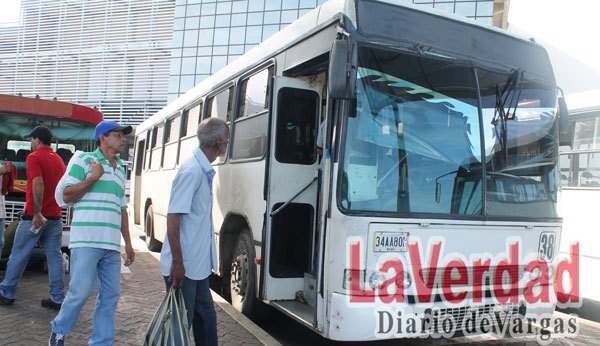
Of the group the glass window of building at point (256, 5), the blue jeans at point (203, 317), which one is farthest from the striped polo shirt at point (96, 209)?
the glass window of building at point (256, 5)

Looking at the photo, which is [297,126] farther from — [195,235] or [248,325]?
[248,325]

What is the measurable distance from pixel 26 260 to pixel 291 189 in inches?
123

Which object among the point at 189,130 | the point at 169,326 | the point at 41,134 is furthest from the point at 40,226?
the point at 189,130

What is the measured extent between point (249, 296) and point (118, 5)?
41510mm

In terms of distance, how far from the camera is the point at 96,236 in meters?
3.84

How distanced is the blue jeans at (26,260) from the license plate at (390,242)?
A: 142 inches

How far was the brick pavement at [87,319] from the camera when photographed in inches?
177

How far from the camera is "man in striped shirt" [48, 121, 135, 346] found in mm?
3783

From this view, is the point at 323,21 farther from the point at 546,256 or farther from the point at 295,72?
the point at 546,256

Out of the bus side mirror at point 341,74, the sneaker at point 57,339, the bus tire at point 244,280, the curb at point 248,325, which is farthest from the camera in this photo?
the bus tire at point 244,280

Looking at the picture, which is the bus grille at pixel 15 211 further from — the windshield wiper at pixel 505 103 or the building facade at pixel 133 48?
the building facade at pixel 133 48

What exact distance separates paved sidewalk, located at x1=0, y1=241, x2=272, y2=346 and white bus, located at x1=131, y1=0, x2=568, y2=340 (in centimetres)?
41

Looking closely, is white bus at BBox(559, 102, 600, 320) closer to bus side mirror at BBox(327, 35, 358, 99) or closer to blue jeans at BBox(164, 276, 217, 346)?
bus side mirror at BBox(327, 35, 358, 99)

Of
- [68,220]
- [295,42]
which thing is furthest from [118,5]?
[295,42]
